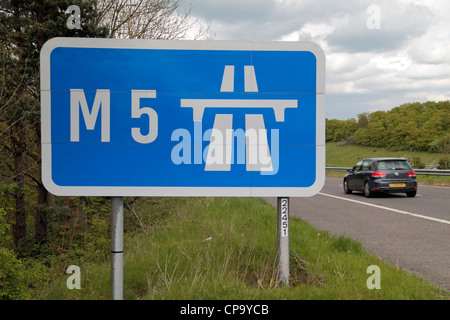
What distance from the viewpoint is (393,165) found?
615 inches

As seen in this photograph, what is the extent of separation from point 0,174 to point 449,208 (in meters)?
15.0

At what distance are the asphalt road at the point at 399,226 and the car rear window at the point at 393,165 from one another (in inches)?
55.7

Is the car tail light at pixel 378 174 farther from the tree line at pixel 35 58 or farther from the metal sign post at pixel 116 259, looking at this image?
the metal sign post at pixel 116 259

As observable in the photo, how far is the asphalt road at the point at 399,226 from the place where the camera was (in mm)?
5984

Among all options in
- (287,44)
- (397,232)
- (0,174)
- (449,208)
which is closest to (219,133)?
(287,44)

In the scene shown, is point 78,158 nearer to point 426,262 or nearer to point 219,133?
point 219,133

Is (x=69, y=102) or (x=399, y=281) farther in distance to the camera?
(x=399, y=281)

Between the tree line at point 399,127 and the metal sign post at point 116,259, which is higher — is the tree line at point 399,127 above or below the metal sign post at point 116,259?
above

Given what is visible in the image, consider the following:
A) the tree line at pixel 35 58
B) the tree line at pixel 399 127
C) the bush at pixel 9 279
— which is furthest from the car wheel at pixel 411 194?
the tree line at pixel 399 127

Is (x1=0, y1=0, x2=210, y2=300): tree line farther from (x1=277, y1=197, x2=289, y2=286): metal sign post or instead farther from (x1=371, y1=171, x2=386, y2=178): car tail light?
(x1=371, y1=171, x2=386, y2=178): car tail light

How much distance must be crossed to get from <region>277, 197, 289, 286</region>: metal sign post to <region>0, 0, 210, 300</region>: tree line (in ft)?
20.2

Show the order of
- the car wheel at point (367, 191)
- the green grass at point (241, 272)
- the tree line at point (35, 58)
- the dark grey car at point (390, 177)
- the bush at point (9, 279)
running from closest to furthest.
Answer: the green grass at point (241, 272) < the bush at point (9, 279) < the tree line at point (35, 58) < the dark grey car at point (390, 177) < the car wheel at point (367, 191)

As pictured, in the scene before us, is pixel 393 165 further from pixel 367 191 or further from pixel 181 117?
→ pixel 181 117

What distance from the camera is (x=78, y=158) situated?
331cm
